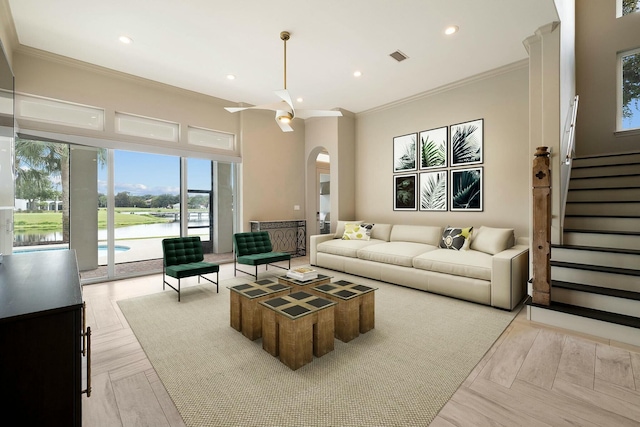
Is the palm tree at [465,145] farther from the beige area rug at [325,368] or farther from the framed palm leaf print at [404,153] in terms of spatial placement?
the beige area rug at [325,368]

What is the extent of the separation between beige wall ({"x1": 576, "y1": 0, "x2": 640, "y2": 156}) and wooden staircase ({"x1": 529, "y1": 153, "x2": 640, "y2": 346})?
0.89m

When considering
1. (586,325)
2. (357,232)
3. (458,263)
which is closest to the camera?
(586,325)

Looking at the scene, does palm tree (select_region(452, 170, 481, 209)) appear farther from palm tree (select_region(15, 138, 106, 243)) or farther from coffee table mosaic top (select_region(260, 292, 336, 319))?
palm tree (select_region(15, 138, 106, 243))

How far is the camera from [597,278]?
9.77ft

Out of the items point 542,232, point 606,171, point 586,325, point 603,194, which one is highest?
point 606,171

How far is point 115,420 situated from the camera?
5.48ft

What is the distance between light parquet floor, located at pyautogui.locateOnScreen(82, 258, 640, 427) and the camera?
1681 millimetres

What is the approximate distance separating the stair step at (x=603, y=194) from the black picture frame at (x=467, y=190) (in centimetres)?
118

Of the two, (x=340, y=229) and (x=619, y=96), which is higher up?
(x=619, y=96)

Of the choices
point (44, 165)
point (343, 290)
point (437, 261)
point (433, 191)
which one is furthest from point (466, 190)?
point (44, 165)

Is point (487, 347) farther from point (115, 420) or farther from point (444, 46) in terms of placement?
point (444, 46)

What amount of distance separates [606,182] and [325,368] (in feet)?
15.8

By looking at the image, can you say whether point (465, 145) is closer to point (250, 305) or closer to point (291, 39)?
point (291, 39)

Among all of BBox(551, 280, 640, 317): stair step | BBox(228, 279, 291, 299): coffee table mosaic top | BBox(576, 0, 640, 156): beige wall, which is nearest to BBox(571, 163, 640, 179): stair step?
BBox(576, 0, 640, 156): beige wall
